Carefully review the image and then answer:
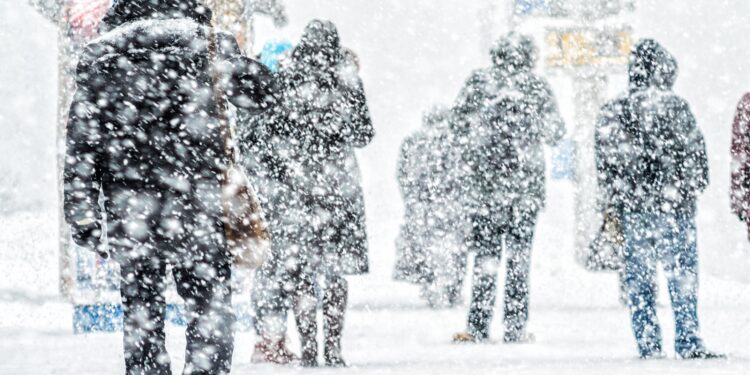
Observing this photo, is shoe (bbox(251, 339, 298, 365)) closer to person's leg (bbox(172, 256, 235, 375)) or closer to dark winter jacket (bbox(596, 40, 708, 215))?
dark winter jacket (bbox(596, 40, 708, 215))

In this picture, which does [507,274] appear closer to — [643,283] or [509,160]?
[509,160]

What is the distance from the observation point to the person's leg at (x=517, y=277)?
827cm

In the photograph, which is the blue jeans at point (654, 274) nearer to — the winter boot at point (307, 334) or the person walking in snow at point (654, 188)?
the person walking in snow at point (654, 188)

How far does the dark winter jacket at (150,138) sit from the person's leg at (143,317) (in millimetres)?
90

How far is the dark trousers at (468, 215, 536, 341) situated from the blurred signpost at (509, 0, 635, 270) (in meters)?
3.73

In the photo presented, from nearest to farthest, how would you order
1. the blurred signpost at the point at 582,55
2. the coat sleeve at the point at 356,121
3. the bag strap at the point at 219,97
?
the bag strap at the point at 219,97 → the coat sleeve at the point at 356,121 → the blurred signpost at the point at 582,55

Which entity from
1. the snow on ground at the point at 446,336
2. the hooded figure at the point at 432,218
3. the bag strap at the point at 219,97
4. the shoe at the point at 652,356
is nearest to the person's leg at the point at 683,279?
the shoe at the point at 652,356

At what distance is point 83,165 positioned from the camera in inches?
182

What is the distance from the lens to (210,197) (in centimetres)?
473

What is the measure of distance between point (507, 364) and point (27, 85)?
2944cm

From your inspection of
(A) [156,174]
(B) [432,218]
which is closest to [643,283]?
(A) [156,174]

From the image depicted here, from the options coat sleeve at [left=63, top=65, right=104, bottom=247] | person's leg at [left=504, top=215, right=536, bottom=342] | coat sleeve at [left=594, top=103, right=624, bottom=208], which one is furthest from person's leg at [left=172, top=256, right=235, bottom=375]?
person's leg at [left=504, top=215, right=536, bottom=342]

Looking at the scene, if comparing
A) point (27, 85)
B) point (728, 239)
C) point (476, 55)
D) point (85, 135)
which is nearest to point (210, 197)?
point (85, 135)

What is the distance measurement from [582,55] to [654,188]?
5589 mm
